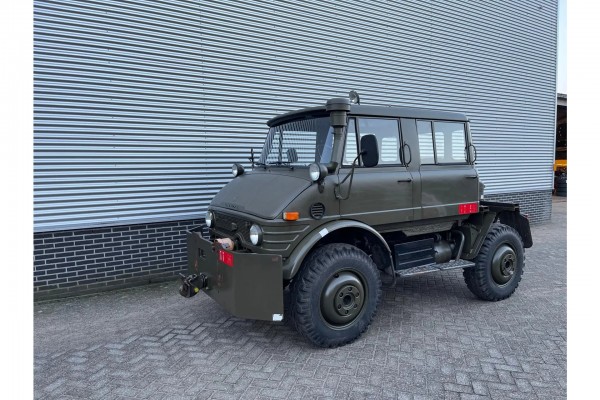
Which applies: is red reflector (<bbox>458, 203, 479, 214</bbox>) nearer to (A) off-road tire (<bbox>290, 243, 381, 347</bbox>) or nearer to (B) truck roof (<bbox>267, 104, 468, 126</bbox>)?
(B) truck roof (<bbox>267, 104, 468, 126</bbox>)

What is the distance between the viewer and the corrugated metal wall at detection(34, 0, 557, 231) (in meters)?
5.55

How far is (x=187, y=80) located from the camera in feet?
20.9

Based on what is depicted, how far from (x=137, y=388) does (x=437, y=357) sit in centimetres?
279

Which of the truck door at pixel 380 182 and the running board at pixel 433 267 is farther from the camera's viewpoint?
the running board at pixel 433 267

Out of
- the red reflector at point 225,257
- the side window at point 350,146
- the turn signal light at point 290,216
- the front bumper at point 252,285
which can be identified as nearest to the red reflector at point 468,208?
the side window at point 350,146

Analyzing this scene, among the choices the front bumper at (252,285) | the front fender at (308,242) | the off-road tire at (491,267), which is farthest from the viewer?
the off-road tire at (491,267)

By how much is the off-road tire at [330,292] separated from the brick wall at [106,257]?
3310mm

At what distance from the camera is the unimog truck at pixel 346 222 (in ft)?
12.3

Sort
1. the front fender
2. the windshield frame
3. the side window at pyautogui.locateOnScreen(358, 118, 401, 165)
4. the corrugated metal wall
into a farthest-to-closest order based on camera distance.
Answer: the corrugated metal wall < the side window at pyautogui.locateOnScreen(358, 118, 401, 165) < the windshield frame < the front fender

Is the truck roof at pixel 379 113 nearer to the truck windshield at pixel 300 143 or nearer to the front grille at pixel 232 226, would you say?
the truck windshield at pixel 300 143

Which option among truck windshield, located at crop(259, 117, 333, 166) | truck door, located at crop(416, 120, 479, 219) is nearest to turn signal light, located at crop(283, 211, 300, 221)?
truck windshield, located at crop(259, 117, 333, 166)

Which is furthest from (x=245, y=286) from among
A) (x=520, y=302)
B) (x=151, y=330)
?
(x=520, y=302)

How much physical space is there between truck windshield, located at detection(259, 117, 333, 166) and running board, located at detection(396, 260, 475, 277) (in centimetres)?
166

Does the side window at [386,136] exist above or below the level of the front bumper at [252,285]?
above
